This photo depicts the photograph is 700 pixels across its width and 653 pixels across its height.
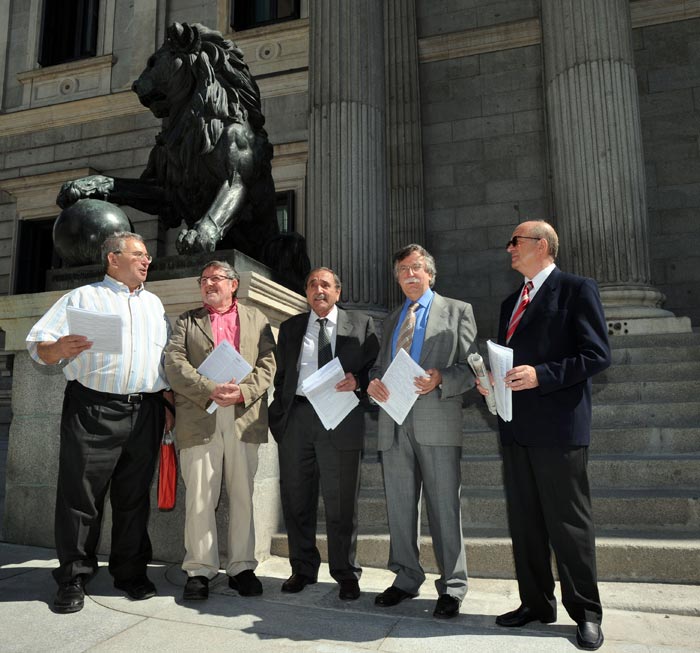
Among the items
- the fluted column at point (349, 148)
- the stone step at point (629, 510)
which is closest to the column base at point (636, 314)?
the fluted column at point (349, 148)

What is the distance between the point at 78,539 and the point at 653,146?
980cm

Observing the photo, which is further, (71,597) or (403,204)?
(403,204)

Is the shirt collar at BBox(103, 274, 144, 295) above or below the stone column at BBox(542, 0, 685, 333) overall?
below

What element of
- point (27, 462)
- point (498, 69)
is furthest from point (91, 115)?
point (27, 462)

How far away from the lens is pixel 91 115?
1340cm

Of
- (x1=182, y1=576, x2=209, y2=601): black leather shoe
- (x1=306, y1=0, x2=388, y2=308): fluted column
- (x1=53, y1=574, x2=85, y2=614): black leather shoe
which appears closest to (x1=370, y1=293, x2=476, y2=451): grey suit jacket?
(x1=182, y1=576, x2=209, y2=601): black leather shoe

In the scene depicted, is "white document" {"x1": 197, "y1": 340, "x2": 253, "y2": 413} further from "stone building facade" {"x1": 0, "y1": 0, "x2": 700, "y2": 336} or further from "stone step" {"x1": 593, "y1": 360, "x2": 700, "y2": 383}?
"stone building facade" {"x1": 0, "y1": 0, "x2": 700, "y2": 336}

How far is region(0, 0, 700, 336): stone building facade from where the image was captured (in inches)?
303

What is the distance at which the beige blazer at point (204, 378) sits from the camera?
3.44 m

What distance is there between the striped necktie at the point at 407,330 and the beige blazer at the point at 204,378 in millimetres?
802

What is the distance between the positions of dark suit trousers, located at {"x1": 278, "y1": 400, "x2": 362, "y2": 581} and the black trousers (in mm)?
802

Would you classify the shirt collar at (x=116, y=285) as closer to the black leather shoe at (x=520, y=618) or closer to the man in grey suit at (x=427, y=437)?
the man in grey suit at (x=427, y=437)

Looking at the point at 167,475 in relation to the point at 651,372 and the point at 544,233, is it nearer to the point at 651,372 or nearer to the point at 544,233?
the point at 544,233

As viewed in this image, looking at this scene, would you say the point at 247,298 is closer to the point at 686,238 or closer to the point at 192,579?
the point at 192,579
